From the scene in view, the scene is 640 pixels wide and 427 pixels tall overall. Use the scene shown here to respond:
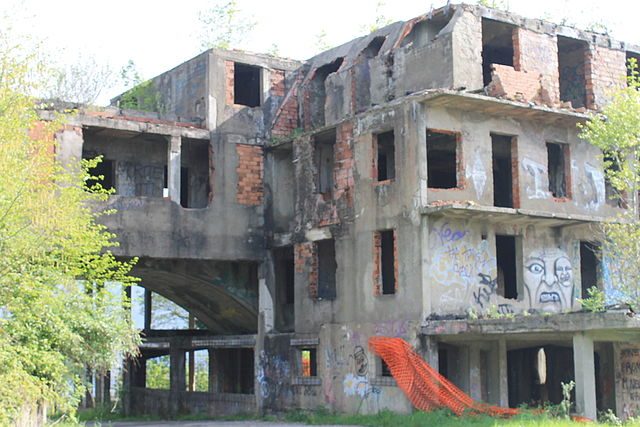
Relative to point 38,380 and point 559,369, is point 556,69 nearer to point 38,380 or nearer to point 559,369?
point 559,369

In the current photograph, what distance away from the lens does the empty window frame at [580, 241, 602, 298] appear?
2260cm

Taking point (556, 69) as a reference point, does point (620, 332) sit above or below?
below

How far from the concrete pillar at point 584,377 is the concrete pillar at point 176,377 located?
39.8 ft

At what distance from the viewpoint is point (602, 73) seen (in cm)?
2314

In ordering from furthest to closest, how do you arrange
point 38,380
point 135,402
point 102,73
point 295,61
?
point 102,73
point 135,402
point 295,61
point 38,380

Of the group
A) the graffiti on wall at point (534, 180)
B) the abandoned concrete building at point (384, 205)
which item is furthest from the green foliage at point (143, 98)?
→ the graffiti on wall at point (534, 180)

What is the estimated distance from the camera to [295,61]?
2500 centimetres

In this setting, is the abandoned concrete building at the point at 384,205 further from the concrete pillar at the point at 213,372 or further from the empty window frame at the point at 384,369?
the concrete pillar at the point at 213,372

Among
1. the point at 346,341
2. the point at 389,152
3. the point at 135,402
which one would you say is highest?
the point at 389,152

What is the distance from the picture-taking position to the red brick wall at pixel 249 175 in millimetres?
23609

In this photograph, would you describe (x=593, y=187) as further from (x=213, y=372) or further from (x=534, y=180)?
(x=213, y=372)

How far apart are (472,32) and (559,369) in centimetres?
845

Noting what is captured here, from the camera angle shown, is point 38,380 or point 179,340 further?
point 179,340

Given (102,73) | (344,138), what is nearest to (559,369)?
(344,138)
